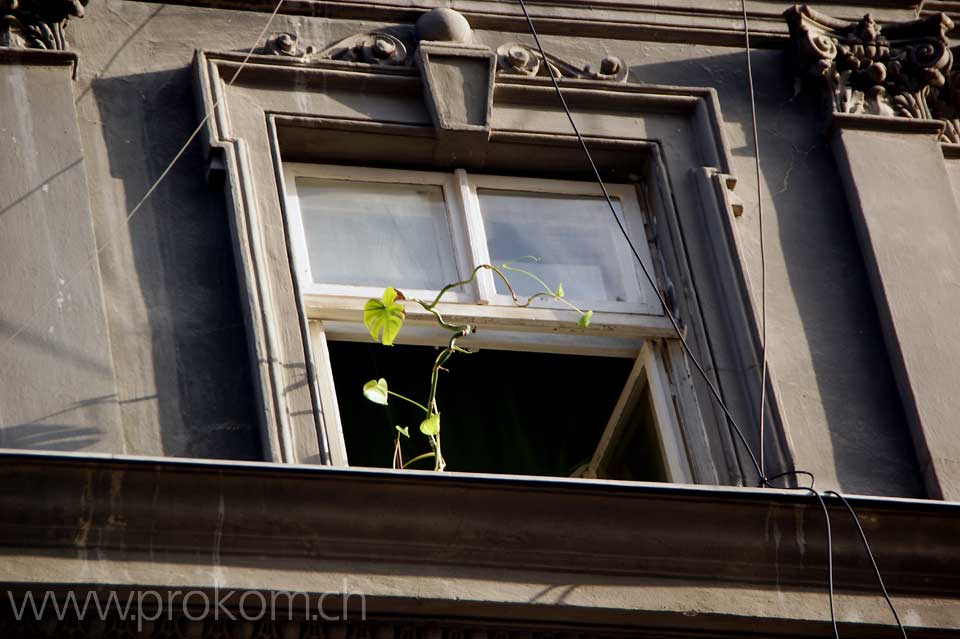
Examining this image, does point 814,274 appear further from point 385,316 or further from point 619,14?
point 385,316

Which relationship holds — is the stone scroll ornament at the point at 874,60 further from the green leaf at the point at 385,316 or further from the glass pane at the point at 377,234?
the green leaf at the point at 385,316

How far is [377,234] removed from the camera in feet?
30.0

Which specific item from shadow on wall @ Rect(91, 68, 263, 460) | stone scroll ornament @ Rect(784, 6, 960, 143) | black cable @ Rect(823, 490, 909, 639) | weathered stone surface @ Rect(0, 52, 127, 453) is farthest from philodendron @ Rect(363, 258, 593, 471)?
stone scroll ornament @ Rect(784, 6, 960, 143)

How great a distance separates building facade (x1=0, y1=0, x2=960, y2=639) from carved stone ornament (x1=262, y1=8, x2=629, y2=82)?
16mm

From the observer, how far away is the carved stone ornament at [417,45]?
939 cm

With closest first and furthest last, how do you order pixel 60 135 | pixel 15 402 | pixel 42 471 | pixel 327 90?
1. pixel 42 471
2. pixel 15 402
3. pixel 60 135
4. pixel 327 90

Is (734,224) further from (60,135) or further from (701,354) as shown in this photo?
(60,135)

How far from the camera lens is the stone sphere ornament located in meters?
9.52

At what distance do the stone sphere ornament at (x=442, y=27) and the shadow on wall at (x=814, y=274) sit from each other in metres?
0.80

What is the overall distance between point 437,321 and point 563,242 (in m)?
0.80

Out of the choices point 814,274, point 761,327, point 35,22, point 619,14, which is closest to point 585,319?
point 761,327

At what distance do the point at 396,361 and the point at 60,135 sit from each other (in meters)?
1.94

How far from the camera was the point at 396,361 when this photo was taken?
387 inches

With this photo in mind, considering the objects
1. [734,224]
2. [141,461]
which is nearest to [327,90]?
[734,224]
